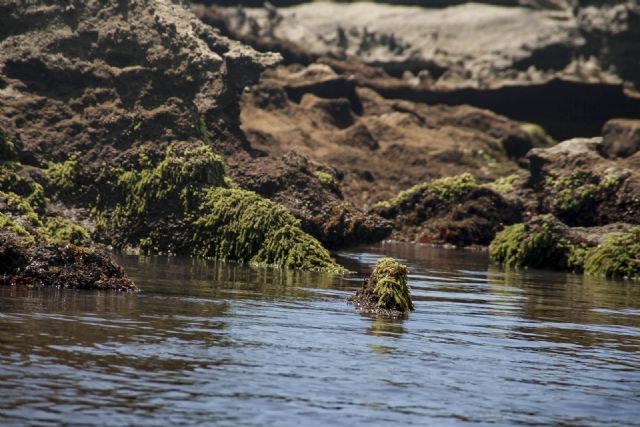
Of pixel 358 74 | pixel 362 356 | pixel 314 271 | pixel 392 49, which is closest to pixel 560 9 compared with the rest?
pixel 392 49

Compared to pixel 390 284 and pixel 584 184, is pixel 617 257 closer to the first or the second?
pixel 584 184

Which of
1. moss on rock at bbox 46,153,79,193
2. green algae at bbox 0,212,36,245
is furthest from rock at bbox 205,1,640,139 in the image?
green algae at bbox 0,212,36,245

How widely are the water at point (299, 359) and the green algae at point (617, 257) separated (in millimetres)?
11404

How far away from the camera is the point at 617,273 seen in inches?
1578

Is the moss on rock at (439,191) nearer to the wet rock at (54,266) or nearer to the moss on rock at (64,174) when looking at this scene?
the moss on rock at (64,174)

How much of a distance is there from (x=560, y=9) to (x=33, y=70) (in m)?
66.2

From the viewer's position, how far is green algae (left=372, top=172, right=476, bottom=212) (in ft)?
188

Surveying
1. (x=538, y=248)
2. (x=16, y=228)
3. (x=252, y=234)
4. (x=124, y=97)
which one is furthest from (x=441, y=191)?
(x=16, y=228)

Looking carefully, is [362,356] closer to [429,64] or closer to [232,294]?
[232,294]

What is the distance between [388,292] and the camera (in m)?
24.2

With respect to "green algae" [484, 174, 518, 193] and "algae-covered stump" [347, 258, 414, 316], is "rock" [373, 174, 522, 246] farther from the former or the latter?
"algae-covered stump" [347, 258, 414, 316]

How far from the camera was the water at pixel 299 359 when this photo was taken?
14.6 meters

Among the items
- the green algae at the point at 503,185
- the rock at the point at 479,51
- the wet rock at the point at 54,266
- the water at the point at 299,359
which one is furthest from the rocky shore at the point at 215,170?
the rock at the point at 479,51

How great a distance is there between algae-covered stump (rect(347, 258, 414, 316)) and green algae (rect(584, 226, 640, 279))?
16837 mm
